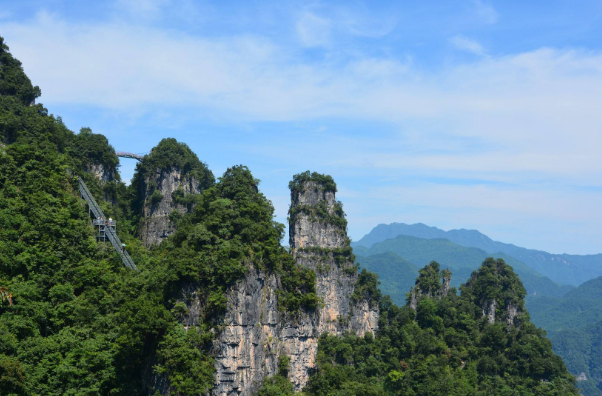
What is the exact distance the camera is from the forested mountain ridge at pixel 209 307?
32469 millimetres

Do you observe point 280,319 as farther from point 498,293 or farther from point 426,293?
point 498,293

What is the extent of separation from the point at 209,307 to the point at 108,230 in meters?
14.7

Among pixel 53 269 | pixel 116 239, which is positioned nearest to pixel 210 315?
pixel 53 269

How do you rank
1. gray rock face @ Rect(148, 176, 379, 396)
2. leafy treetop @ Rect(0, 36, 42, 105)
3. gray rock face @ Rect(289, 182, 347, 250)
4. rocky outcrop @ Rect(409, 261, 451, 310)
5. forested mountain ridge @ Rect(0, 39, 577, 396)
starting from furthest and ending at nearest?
1. rocky outcrop @ Rect(409, 261, 451, 310)
2. gray rock face @ Rect(289, 182, 347, 250)
3. leafy treetop @ Rect(0, 36, 42, 105)
4. gray rock face @ Rect(148, 176, 379, 396)
5. forested mountain ridge @ Rect(0, 39, 577, 396)

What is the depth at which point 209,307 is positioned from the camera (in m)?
33.9

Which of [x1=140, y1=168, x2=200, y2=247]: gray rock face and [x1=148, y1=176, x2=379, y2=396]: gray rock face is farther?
[x1=140, y1=168, x2=200, y2=247]: gray rock face

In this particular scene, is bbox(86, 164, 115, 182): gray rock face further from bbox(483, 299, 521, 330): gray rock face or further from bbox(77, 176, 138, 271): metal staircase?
bbox(483, 299, 521, 330): gray rock face

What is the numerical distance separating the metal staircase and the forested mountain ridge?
0.84 meters

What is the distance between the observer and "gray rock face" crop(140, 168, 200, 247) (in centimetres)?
5762

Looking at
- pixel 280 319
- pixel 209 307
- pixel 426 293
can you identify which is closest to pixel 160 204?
pixel 280 319

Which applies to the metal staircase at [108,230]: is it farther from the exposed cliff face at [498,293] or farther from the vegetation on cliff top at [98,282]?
the exposed cliff face at [498,293]

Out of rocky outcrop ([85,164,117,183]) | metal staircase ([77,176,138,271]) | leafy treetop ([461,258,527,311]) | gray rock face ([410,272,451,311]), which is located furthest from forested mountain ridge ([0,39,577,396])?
gray rock face ([410,272,451,311])

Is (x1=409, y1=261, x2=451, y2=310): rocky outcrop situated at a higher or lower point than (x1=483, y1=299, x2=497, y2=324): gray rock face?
higher

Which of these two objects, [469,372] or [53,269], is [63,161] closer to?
[53,269]
